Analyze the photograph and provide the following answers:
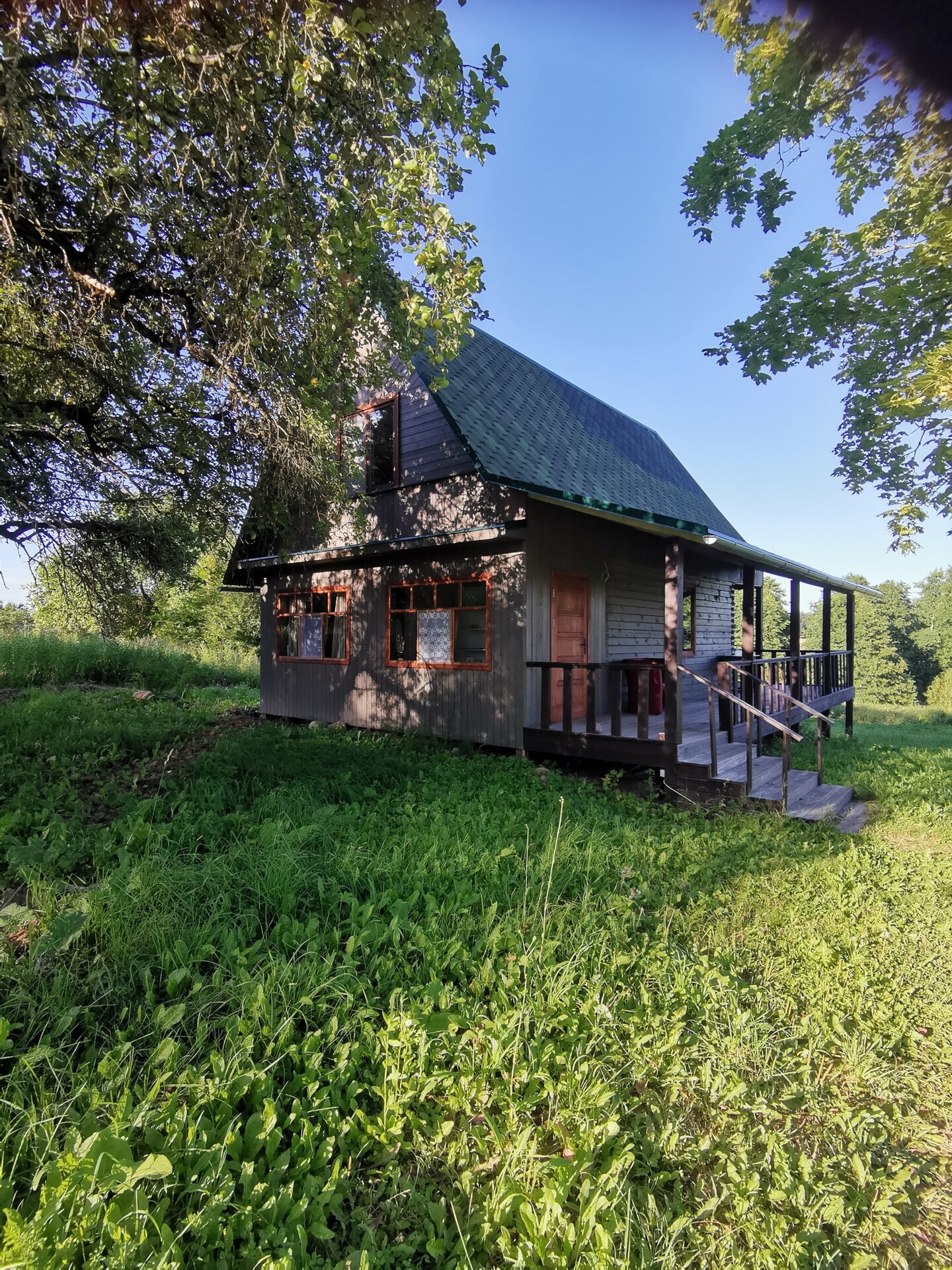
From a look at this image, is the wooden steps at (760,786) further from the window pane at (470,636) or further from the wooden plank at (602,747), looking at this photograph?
the window pane at (470,636)

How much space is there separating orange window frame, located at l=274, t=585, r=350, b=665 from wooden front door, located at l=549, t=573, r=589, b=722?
411 cm

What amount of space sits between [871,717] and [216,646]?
91.4ft

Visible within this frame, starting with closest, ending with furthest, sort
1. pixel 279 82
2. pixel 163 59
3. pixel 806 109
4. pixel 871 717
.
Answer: pixel 163 59 < pixel 279 82 < pixel 806 109 < pixel 871 717

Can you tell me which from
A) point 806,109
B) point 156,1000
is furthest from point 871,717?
point 156,1000

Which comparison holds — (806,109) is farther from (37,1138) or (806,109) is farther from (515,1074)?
(37,1138)

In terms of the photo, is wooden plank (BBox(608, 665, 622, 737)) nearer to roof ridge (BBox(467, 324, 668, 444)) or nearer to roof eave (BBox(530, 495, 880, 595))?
roof eave (BBox(530, 495, 880, 595))

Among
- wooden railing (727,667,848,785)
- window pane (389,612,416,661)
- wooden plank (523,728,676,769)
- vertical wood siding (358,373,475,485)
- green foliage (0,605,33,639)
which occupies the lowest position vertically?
wooden plank (523,728,676,769)

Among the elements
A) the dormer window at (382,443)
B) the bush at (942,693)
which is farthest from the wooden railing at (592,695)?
the bush at (942,693)

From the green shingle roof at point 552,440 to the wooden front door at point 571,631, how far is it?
4.49 ft

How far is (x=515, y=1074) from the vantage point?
233cm

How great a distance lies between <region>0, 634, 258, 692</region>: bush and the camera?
15438 mm

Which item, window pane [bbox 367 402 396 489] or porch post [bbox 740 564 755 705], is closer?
porch post [bbox 740 564 755 705]

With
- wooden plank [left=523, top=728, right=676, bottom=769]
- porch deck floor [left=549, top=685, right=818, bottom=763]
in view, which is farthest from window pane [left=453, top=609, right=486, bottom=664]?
porch deck floor [left=549, top=685, right=818, bottom=763]

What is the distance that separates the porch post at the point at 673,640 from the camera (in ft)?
22.6
